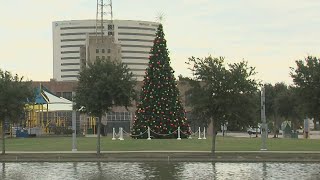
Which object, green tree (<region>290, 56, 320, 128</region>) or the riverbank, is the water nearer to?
the riverbank

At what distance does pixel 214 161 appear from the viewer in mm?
26906

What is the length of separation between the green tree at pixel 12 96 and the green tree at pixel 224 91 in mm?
9893

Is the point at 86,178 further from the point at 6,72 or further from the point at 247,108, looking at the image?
the point at 6,72

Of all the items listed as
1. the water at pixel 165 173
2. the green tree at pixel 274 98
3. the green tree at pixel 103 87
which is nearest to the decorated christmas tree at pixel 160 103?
the green tree at pixel 103 87

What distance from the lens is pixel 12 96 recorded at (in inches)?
1220

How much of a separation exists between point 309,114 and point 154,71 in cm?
1700

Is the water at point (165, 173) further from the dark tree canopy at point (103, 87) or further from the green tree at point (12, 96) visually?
the green tree at point (12, 96)

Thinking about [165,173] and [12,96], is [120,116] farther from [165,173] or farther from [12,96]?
[165,173]

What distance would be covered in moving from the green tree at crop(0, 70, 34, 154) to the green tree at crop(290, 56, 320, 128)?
15580mm

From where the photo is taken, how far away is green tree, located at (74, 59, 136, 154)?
30422 mm

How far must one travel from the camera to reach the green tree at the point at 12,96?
101ft

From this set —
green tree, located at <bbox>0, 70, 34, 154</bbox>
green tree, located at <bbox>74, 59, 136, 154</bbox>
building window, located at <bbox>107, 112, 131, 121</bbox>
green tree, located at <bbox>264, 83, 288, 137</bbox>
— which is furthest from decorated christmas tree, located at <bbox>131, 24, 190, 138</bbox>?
A: building window, located at <bbox>107, 112, 131, 121</bbox>

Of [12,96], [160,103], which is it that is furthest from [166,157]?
[160,103]

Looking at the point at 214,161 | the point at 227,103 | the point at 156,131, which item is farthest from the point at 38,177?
the point at 156,131
